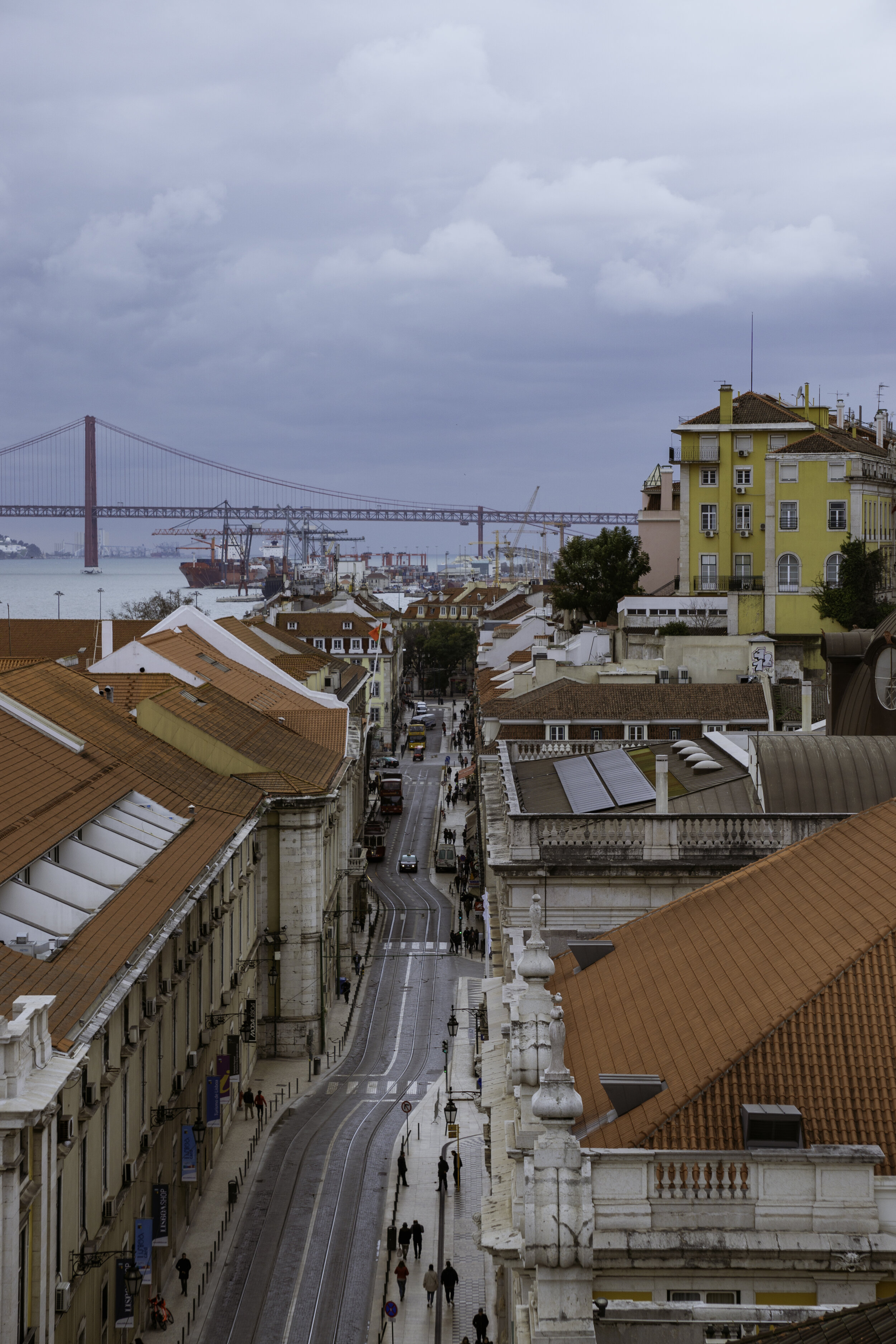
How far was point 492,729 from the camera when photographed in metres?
68.9

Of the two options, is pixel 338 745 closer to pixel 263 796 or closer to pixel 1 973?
pixel 263 796

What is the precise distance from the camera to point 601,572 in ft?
336

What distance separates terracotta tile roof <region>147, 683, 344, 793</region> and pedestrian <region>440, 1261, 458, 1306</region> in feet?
72.8

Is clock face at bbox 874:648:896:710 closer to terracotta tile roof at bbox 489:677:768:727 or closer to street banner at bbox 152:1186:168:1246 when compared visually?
street banner at bbox 152:1186:168:1246

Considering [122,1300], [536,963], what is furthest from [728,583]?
[536,963]

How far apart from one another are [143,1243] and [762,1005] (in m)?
17.6

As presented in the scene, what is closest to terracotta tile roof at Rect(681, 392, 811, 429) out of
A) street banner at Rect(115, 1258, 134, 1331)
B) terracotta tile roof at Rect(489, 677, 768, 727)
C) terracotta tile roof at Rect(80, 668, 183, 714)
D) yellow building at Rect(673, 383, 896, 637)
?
yellow building at Rect(673, 383, 896, 637)

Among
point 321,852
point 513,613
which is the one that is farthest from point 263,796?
point 513,613

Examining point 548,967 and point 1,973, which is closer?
point 548,967

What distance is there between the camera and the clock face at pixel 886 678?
34.1m

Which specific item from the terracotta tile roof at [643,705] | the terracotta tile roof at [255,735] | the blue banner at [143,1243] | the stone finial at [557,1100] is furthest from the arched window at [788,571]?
the stone finial at [557,1100]

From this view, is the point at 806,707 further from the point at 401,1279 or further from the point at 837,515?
the point at 837,515

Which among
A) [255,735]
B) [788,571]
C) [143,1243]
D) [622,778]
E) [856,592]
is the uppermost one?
[788,571]

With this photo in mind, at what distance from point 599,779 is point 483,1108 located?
1385 cm
